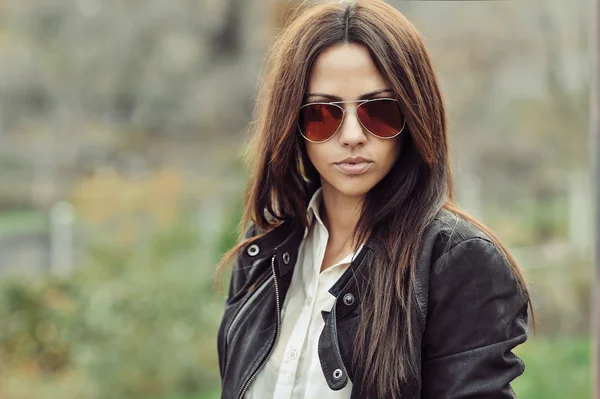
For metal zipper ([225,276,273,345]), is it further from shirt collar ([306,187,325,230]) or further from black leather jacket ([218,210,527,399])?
black leather jacket ([218,210,527,399])

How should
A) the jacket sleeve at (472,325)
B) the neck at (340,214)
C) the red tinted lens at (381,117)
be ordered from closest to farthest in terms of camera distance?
the jacket sleeve at (472,325), the red tinted lens at (381,117), the neck at (340,214)

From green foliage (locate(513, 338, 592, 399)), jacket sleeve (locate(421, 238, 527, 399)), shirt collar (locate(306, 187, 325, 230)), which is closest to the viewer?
jacket sleeve (locate(421, 238, 527, 399))

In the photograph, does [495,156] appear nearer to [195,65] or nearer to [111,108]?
[195,65]

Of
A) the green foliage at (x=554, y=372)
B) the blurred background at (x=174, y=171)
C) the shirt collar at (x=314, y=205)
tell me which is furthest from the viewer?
the blurred background at (x=174, y=171)

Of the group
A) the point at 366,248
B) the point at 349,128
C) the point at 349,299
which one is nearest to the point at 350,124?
the point at 349,128

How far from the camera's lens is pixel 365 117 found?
2.04 meters

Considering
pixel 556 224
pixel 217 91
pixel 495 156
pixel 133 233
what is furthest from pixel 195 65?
pixel 556 224

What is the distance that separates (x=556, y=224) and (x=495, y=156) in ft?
3.38

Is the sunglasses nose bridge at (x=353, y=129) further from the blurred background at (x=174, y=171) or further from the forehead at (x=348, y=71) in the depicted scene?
the blurred background at (x=174, y=171)

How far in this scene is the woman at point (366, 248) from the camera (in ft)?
6.28

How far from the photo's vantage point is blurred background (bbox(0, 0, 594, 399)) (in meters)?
6.73

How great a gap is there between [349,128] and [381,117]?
0.08m

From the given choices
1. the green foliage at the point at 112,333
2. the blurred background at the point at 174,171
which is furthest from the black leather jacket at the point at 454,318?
the green foliage at the point at 112,333

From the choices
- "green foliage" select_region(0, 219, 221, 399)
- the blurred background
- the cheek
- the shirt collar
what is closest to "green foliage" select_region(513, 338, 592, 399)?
the blurred background
